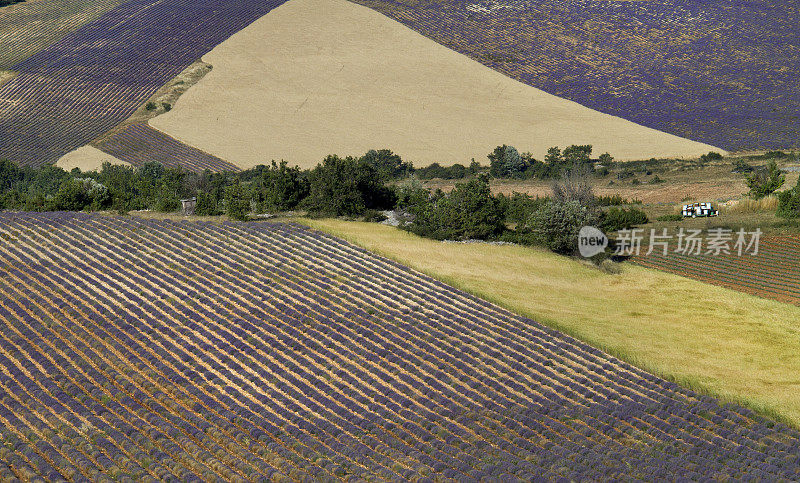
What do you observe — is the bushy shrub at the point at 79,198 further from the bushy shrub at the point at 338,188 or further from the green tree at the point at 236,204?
the bushy shrub at the point at 338,188

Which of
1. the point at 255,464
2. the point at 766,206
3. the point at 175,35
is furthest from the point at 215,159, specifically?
the point at 255,464

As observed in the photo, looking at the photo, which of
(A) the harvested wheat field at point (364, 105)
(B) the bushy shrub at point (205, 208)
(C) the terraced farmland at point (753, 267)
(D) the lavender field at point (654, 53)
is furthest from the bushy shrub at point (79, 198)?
(D) the lavender field at point (654, 53)

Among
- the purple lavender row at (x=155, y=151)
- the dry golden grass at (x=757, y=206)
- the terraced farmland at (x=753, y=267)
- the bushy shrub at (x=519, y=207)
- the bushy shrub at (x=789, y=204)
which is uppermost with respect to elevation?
the bushy shrub at (x=789, y=204)

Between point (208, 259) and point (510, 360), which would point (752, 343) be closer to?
point (510, 360)

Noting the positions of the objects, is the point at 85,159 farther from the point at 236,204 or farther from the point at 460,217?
the point at 460,217

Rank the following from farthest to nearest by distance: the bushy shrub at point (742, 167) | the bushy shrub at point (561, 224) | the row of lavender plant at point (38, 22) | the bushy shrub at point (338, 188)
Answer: the row of lavender plant at point (38, 22), the bushy shrub at point (742, 167), the bushy shrub at point (338, 188), the bushy shrub at point (561, 224)

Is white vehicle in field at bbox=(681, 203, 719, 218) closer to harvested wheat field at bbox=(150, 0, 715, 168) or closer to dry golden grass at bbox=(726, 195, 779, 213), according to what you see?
dry golden grass at bbox=(726, 195, 779, 213)

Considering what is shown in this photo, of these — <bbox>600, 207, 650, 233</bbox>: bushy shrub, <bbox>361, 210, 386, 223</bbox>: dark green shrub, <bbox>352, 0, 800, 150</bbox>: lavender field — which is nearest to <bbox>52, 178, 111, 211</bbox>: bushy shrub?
<bbox>361, 210, 386, 223</bbox>: dark green shrub
